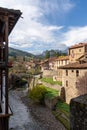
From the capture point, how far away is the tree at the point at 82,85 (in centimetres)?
3492

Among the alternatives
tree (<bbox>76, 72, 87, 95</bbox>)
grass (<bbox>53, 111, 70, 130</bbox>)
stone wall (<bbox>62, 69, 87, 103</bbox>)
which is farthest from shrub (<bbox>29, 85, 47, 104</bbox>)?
tree (<bbox>76, 72, 87, 95</bbox>)

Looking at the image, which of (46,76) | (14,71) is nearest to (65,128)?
(46,76)

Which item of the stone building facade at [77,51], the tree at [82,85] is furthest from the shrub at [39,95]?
the stone building facade at [77,51]

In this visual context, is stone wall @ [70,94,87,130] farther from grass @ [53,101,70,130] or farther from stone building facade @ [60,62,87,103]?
stone building facade @ [60,62,87,103]

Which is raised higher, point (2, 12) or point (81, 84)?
point (2, 12)

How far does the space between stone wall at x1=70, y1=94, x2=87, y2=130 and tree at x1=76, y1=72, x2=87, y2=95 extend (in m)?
33.0

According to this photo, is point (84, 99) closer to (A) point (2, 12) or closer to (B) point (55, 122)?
(A) point (2, 12)

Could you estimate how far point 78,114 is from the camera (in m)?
2.40

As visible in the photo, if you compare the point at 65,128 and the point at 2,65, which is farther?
the point at 65,128

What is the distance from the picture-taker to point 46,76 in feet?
229

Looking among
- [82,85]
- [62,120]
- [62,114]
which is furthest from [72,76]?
[62,120]

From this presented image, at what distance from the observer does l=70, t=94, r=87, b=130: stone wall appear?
2363 mm

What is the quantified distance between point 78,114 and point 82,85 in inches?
1349

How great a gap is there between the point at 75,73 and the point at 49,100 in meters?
7.51
